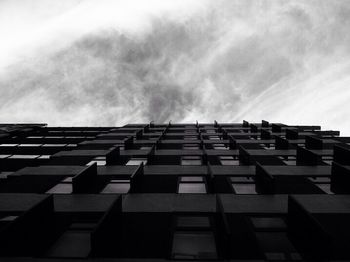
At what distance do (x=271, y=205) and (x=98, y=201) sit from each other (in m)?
7.75

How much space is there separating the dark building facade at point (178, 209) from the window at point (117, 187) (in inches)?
2.0

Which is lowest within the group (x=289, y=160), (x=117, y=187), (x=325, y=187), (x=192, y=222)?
(x=192, y=222)

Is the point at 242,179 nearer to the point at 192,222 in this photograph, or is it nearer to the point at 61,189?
the point at 192,222

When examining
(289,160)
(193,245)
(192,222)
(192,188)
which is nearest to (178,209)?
(192,222)

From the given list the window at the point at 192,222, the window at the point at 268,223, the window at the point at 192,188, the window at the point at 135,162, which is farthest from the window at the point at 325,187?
the window at the point at 135,162

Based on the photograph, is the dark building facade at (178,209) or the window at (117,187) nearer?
the dark building facade at (178,209)

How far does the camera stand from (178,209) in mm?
11492

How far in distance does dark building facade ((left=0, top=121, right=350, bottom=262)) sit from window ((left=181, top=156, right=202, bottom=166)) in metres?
0.15

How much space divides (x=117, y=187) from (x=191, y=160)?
22.2 ft

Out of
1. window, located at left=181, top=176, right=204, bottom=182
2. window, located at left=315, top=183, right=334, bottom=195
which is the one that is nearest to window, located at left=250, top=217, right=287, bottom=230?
window, located at left=315, top=183, right=334, bottom=195

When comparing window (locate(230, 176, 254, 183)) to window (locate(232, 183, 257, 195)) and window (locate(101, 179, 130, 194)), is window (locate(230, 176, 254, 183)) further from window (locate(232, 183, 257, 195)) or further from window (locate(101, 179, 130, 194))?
window (locate(101, 179, 130, 194))

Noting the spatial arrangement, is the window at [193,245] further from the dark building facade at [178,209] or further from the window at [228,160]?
the window at [228,160]

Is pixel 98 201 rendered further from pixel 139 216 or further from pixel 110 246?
pixel 110 246

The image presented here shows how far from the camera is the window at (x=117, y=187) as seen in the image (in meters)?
14.0
